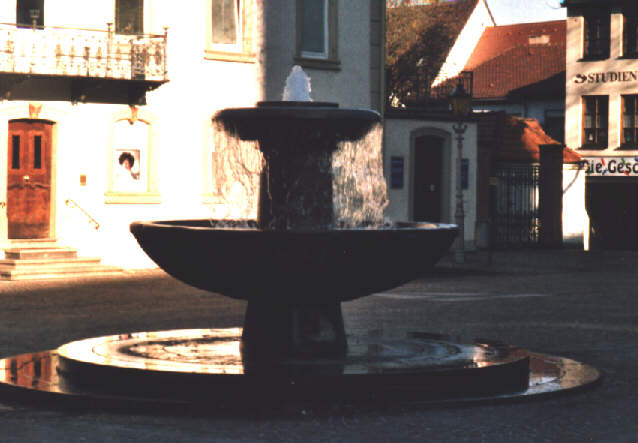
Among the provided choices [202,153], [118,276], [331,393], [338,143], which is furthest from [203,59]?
[331,393]

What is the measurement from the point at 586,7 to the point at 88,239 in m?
26.4

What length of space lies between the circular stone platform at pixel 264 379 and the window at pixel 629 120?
1415 inches

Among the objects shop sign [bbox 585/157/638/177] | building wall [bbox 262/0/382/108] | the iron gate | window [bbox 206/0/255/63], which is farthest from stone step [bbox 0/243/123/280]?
shop sign [bbox 585/157/638/177]

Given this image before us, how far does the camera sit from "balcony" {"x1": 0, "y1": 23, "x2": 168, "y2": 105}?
75.8 ft

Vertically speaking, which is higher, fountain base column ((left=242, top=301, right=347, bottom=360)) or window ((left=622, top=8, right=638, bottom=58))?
window ((left=622, top=8, right=638, bottom=58))

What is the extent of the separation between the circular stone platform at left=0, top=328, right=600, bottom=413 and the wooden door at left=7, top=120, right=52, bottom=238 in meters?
14.6

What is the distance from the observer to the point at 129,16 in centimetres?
2492

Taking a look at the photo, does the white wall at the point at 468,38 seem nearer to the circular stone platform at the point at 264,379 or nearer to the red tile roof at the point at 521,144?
the red tile roof at the point at 521,144

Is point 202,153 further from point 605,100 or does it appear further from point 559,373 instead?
point 605,100

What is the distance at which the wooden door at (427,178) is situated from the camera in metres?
31.5

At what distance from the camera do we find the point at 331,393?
25.4 ft

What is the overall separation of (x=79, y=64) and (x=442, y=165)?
11.4 m

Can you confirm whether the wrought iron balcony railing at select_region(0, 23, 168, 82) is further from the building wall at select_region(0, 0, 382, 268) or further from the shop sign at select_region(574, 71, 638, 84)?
the shop sign at select_region(574, 71, 638, 84)

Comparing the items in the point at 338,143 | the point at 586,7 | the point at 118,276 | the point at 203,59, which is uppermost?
the point at 586,7
